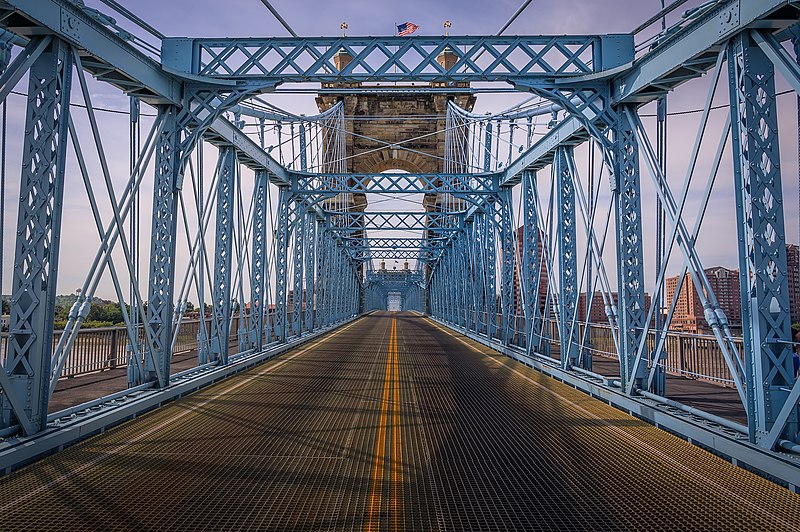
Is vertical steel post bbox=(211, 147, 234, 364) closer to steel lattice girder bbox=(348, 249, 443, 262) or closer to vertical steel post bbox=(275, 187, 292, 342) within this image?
vertical steel post bbox=(275, 187, 292, 342)

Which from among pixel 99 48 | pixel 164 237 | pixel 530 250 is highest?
pixel 99 48

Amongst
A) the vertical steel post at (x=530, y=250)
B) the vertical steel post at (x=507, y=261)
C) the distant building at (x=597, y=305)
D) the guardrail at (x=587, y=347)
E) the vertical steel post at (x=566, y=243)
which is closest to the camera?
the distant building at (x=597, y=305)

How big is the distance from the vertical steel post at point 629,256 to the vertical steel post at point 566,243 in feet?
11.8

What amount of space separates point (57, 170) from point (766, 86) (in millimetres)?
8889

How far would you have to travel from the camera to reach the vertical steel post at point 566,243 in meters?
14.2

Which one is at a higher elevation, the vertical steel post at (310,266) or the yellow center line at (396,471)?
the vertical steel post at (310,266)

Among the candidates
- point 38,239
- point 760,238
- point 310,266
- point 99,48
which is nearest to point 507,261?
point 310,266

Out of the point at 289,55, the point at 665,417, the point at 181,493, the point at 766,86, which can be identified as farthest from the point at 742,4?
the point at 181,493

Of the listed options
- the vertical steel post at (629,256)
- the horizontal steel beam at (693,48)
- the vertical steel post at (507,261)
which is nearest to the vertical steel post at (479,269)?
the vertical steel post at (507,261)

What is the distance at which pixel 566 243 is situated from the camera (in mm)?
14531

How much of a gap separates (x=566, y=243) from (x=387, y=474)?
32.9 ft

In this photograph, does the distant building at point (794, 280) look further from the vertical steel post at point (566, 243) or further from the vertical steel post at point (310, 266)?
the vertical steel post at point (310, 266)

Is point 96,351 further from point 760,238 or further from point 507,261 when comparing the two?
point 507,261

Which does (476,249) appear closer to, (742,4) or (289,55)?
(289,55)
